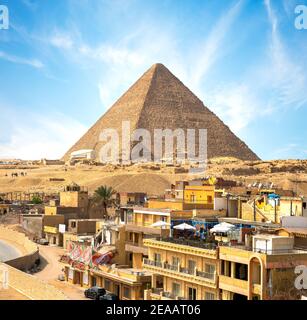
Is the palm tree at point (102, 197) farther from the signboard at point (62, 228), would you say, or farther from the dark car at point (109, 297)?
the dark car at point (109, 297)

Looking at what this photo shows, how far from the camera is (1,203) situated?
70.7 m

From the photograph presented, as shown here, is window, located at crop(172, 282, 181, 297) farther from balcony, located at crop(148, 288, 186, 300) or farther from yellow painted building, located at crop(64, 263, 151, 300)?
yellow painted building, located at crop(64, 263, 151, 300)

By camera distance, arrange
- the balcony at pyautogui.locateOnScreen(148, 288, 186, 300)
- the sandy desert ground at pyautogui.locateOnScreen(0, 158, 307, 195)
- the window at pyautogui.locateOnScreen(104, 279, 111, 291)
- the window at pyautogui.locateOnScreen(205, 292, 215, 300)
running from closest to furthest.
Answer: the window at pyautogui.locateOnScreen(205, 292, 215, 300), the balcony at pyautogui.locateOnScreen(148, 288, 186, 300), the window at pyautogui.locateOnScreen(104, 279, 111, 291), the sandy desert ground at pyautogui.locateOnScreen(0, 158, 307, 195)

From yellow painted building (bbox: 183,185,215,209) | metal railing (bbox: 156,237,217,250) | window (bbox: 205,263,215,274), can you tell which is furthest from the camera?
yellow painted building (bbox: 183,185,215,209)

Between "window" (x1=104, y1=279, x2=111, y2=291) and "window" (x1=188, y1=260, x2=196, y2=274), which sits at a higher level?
"window" (x1=188, y1=260, x2=196, y2=274)

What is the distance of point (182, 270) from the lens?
23.9 metres

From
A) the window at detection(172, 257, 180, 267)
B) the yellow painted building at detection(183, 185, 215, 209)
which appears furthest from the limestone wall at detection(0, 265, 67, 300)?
the yellow painted building at detection(183, 185, 215, 209)

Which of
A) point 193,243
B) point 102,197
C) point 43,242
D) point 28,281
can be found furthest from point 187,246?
point 102,197

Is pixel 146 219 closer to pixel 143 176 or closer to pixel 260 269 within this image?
pixel 260 269

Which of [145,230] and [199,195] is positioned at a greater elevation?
[199,195]

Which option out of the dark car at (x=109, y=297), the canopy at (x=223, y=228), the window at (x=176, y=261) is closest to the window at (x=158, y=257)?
the window at (x=176, y=261)

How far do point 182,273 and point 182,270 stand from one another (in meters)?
0.18

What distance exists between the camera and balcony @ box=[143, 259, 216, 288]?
2219cm
